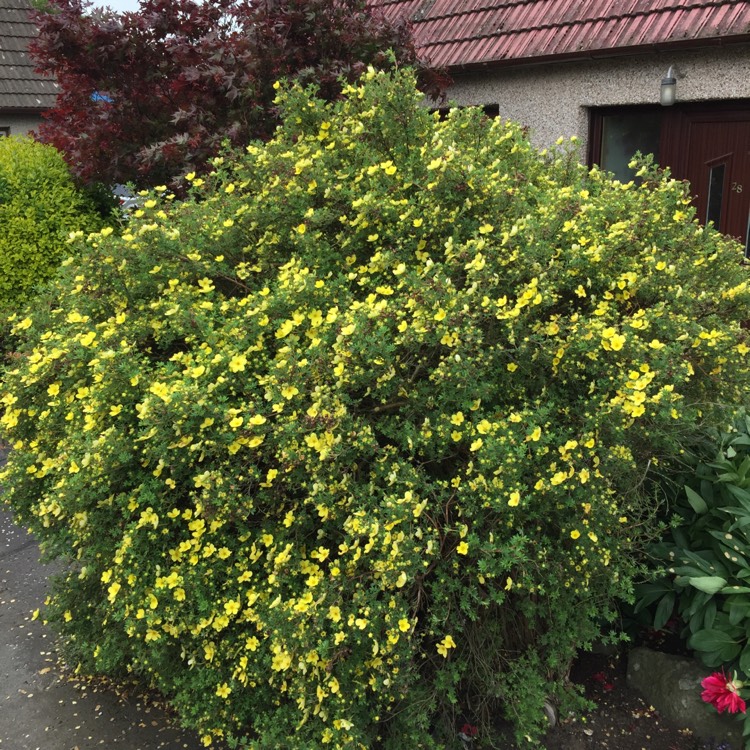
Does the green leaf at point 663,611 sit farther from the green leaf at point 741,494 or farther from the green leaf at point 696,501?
the green leaf at point 741,494

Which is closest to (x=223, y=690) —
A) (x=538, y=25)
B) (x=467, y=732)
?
(x=467, y=732)

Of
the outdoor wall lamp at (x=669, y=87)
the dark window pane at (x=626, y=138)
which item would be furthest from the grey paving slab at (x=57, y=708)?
the dark window pane at (x=626, y=138)

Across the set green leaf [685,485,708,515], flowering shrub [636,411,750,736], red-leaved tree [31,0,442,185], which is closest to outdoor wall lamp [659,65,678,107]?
red-leaved tree [31,0,442,185]

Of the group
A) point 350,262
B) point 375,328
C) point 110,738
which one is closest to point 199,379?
point 375,328

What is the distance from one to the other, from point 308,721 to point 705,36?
551cm

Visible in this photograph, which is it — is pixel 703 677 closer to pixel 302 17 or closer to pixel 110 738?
pixel 110 738

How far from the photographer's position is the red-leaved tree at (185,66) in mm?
5527

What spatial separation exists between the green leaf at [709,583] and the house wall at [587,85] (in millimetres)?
4290

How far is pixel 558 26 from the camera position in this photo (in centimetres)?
677

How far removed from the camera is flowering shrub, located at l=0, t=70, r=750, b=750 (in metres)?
2.42

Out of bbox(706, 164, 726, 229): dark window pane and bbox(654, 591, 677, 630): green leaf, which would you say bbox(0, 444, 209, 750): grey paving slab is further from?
bbox(706, 164, 726, 229): dark window pane

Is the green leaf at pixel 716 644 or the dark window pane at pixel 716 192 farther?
the dark window pane at pixel 716 192

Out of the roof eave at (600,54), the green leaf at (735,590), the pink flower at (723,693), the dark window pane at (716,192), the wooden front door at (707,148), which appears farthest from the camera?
the dark window pane at (716,192)

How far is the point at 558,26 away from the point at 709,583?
5.49m
